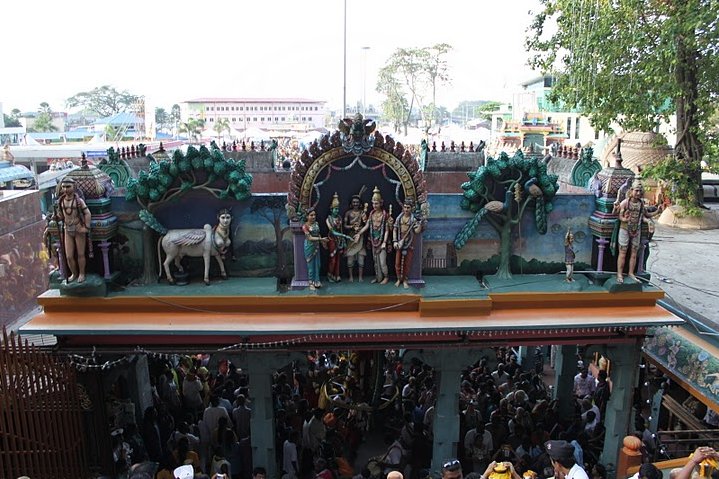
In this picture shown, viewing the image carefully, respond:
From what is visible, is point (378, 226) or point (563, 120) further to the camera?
→ point (563, 120)

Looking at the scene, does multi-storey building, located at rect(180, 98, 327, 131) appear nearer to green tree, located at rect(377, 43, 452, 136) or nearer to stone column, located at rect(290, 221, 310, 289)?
green tree, located at rect(377, 43, 452, 136)

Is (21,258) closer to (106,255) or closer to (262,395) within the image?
(106,255)

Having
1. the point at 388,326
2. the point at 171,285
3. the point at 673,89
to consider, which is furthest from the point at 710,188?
the point at 171,285

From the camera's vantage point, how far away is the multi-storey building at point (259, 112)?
8619cm

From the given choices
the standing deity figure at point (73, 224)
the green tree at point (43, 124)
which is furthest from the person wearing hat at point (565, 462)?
the green tree at point (43, 124)

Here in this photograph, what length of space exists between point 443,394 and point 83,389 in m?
5.69

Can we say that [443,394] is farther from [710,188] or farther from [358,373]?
[710,188]

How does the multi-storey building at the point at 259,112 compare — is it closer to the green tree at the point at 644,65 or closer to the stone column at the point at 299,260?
the green tree at the point at 644,65

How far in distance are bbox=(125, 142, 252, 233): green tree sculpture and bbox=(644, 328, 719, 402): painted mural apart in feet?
23.6

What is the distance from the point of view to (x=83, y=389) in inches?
360

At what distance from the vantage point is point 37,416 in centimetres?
853

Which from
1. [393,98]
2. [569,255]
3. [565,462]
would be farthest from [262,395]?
[393,98]

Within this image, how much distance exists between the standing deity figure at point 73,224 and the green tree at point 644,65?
1620 cm

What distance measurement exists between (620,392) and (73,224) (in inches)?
358
